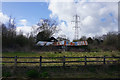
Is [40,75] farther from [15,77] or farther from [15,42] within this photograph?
[15,42]

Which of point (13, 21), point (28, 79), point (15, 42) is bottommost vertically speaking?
point (28, 79)

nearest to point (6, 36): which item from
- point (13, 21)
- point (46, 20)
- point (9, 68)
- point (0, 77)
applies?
point (13, 21)

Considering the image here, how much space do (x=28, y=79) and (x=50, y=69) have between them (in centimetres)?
236

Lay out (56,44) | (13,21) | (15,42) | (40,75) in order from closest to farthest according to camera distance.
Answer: (40,75)
(15,42)
(13,21)
(56,44)

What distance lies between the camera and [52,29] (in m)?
57.2

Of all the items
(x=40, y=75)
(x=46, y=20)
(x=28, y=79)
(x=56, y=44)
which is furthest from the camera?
(x=46, y=20)

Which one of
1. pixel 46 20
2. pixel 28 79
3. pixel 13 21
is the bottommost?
pixel 28 79

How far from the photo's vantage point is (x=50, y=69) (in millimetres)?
9562

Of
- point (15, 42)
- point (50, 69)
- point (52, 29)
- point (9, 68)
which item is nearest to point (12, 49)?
point (15, 42)

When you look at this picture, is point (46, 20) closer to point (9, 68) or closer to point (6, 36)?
point (6, 36)

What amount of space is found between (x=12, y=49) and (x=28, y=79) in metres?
14.8

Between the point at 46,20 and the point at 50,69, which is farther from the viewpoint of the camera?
the point at 46,20

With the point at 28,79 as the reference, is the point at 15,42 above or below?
above

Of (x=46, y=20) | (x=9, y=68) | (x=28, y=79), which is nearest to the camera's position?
(x=28, y=79)
